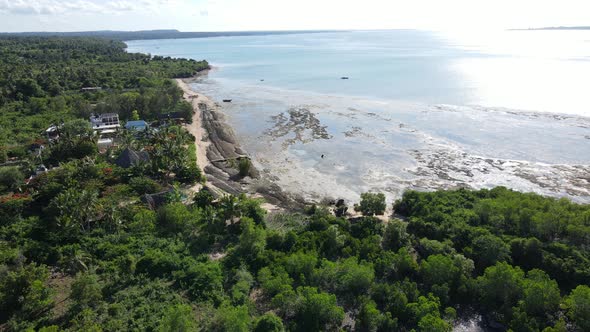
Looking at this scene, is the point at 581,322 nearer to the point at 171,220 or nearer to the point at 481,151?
the point at 171,220

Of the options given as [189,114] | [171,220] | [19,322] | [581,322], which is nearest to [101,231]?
[171,220]

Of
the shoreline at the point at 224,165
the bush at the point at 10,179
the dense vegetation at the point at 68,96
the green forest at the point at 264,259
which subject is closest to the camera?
the green forest at the point at 264,259

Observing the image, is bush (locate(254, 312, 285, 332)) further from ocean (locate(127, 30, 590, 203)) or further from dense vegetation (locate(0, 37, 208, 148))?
dense vegetation (locate(0, 37, 208, 148))

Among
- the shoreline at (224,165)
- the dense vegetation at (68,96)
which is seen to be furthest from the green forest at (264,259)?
the dense vegetation at (68,96)

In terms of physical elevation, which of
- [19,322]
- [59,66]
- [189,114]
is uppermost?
[59,66]

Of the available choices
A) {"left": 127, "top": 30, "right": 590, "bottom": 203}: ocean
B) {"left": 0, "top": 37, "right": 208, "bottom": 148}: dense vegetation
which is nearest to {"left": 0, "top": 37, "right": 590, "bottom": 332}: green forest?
{"left": 127, "top": 30, "right": 590, "bottom": 203}: ocean

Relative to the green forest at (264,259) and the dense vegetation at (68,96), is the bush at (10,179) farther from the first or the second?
the dense vegetation at (68,96)
